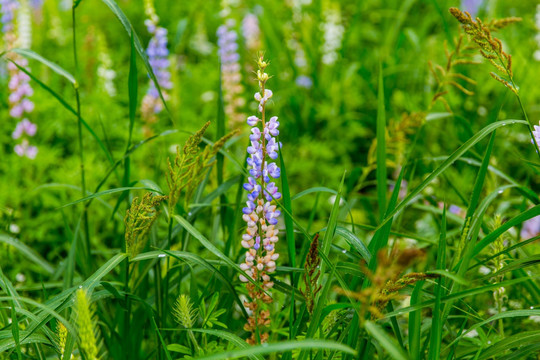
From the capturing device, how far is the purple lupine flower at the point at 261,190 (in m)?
1.72

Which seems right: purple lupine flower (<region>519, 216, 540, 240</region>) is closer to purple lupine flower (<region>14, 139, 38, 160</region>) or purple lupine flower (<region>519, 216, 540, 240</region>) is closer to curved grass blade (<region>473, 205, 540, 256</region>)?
curved grass blade (<region>473, 205, 540, 256</region>)

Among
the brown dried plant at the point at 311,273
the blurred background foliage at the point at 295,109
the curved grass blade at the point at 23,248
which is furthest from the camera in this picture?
the blurred background foliage at the point at 295,109

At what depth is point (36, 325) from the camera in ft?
5.58

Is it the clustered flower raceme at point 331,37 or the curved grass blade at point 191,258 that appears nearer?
the curved grass blade at point 191,258

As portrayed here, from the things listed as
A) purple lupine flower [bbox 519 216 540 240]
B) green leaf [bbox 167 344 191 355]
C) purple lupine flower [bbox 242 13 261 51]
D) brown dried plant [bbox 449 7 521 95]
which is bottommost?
green leaf [bbox 167 344 191 355]

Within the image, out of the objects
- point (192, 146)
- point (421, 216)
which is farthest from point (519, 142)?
point (192, 146)

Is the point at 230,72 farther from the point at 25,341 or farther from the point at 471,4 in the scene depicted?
the point at 471,4

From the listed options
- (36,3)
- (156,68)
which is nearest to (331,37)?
(156,68)

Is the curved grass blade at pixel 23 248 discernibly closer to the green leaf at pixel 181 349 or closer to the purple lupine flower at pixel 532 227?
the green leaf at pixel 181 349

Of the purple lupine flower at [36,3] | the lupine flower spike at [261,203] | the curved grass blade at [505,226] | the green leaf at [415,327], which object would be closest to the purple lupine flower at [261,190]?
the lupine flower spike at [261,203]

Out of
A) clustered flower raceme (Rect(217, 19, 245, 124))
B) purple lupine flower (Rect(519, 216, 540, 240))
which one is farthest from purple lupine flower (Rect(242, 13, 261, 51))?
purple lupine flower (Rect(519, 216, 540, 240))

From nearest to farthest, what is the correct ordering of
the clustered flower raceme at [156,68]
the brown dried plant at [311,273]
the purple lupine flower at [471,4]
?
the brown dried plant at [311,273], the clustered flower raceme at [156,68], the purple lupine flower at [471,4]

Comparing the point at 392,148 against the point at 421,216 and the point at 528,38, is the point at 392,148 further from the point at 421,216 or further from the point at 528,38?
the point at 528,38

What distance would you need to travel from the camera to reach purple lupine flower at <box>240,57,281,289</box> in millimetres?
Result: 1720
